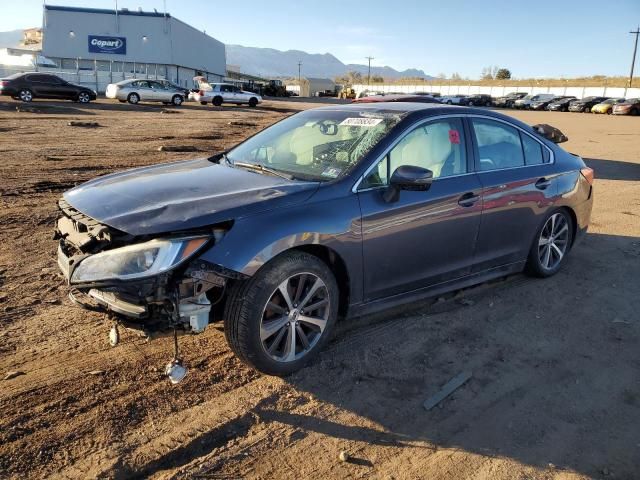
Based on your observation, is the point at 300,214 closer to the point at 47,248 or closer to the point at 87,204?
the point at 87,204

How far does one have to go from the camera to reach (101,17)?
180ft

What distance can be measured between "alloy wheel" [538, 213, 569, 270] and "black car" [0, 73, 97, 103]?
28237mm

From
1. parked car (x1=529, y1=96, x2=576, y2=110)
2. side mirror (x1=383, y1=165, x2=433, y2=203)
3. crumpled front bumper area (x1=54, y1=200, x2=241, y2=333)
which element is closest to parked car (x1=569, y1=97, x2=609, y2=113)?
parked car (x1=529, y1=96, x2=576, y2=110)

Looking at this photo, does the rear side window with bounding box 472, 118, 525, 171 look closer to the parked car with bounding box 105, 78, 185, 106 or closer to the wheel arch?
the wheel arch

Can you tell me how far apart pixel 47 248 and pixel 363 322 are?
11.4 ft

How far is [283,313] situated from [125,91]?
32.1 m

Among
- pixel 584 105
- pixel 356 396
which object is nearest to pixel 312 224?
pixel 356 396

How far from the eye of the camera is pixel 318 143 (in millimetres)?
4348

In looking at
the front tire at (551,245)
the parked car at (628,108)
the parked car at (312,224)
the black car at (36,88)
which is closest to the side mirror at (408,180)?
the parked car at (312,224)

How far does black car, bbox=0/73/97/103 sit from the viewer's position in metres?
26.5

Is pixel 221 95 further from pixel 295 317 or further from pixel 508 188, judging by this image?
pixel 295 317

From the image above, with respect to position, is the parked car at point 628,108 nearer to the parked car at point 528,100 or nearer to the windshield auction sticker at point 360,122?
the parked car at point 528,100

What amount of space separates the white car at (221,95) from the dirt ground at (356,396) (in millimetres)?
33917

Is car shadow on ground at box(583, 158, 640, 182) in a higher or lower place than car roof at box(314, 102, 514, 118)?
lower
